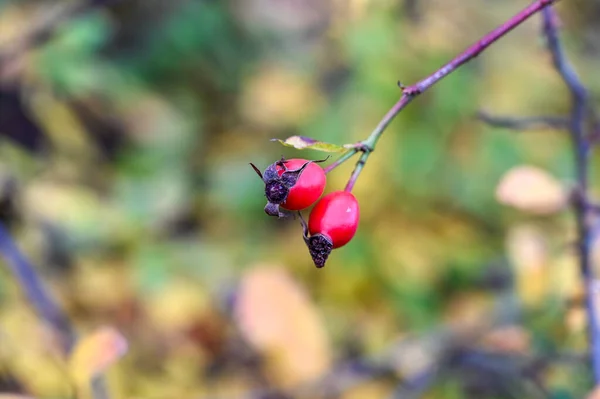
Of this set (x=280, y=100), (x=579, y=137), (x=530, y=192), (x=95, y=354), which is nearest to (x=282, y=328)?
(x=95, y=354)

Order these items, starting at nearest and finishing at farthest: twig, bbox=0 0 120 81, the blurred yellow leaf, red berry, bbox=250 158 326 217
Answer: red berry, bbox=250 158 326 217 < twig, bbox=0 0 120 81 < the blurred yellow leaf

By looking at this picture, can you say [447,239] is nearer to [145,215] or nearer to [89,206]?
[145,215]

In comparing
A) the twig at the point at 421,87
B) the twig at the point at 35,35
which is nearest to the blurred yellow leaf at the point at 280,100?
the twig at the point at 35,35

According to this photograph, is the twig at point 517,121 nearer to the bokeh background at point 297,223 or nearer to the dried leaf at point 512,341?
the bokeh background at point 297,223

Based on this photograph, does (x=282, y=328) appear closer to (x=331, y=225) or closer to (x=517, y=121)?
(x=517, y=121)

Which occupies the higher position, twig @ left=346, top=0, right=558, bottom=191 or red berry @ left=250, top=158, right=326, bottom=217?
twig @ left=346, top=0, right=558, bottom=191

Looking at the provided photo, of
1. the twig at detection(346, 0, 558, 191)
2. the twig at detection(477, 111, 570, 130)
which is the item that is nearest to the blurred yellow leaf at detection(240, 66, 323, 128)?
the twig at detection(477, 111, 570, 130)

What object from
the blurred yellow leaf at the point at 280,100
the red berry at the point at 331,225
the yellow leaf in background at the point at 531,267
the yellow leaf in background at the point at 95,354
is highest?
the blurred yellow leaf at the point at 280,100

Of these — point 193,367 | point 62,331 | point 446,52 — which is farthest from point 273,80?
point 62,331

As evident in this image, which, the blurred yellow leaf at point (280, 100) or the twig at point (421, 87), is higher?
the blurred yellow leaf at point (280, 100)

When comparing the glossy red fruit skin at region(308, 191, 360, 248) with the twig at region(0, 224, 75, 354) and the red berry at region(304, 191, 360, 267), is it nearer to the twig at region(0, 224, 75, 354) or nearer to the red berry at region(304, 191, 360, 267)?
the red berry at region(304, 191, 360, 267)
